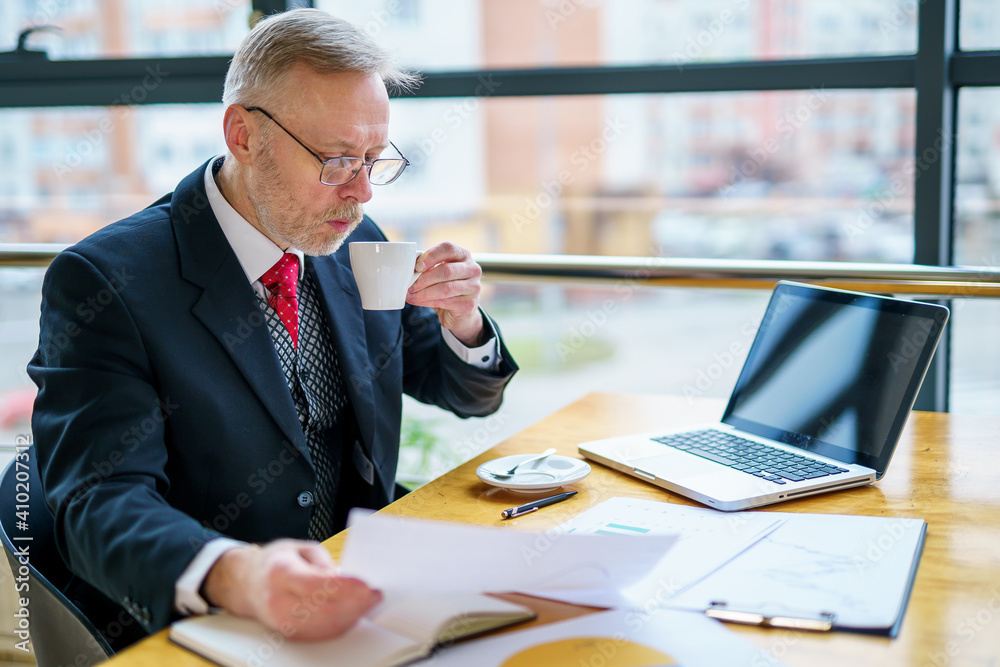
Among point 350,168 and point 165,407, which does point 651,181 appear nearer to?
point 350,168

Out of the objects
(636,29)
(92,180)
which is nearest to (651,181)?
(636,29)

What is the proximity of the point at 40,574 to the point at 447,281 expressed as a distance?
2.12 feet

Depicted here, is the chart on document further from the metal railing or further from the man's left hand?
the metal railing

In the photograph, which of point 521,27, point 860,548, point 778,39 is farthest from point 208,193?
point 521,27

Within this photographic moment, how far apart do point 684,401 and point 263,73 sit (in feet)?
2.84

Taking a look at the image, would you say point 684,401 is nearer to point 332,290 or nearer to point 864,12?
point 332,290

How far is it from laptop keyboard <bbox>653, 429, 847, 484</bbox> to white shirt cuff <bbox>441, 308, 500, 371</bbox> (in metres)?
0.31

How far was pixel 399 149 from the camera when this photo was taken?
1356 mm

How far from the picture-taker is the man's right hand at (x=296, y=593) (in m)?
0.72

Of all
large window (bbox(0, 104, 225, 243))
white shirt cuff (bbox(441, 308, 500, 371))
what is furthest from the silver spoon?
large window (bbox(0, 104, 225, 243))

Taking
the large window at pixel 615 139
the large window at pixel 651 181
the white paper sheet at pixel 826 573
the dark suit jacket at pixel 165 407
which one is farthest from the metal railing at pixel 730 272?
the large window at pixel 651 181

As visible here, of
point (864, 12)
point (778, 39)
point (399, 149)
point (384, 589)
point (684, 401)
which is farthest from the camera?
point (778, 39)

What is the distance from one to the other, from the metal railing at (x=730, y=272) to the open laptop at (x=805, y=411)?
0.98 feet

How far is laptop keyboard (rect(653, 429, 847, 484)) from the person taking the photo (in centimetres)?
112
